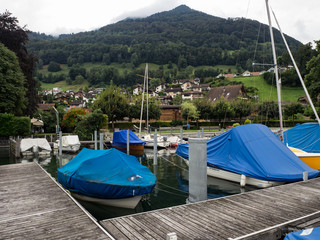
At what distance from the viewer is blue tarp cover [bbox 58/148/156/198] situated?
33.2ft

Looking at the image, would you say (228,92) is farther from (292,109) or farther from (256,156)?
(256,156)

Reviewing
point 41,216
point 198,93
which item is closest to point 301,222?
point 41,216

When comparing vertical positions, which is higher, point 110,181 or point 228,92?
point 228,92

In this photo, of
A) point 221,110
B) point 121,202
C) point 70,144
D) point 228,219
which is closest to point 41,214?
point 121,202

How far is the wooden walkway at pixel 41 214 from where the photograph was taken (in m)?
6.32

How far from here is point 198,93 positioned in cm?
12106

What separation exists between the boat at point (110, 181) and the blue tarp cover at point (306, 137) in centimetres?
1285

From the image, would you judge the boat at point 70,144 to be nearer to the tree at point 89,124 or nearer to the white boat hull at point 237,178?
the tree at point 89,124

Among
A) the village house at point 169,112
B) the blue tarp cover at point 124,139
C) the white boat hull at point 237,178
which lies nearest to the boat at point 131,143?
the blue tarp cover at point 124,139

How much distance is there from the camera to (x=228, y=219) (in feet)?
23.6

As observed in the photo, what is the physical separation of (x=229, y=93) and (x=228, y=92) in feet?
4.00

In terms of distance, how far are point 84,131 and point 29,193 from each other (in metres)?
28.9

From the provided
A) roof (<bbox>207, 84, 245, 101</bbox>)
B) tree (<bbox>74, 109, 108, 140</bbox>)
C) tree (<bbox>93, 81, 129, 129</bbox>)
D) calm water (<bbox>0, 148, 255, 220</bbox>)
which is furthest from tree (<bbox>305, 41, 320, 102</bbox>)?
roof (<bbox>207, 84, 245, 101</bbox>)

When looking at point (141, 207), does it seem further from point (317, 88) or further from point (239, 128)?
point (317, 88)
